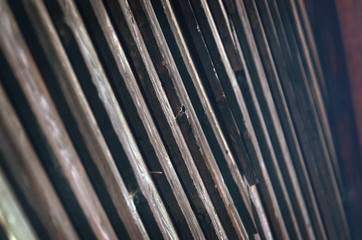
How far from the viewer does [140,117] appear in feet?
3.41

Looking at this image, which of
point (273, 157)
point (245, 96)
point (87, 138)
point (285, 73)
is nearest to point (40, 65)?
point (87, 138)

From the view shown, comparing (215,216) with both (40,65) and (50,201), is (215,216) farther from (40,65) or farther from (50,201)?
(40,65)

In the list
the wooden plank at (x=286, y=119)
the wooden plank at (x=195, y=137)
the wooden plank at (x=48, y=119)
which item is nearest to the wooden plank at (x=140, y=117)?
the wooden plank at (x=195, y=137)

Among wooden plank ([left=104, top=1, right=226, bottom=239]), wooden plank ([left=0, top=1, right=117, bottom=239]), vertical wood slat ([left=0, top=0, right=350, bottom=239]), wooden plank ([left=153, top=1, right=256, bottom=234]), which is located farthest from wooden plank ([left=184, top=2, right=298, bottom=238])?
wooden plank ([left=0, top=1, right=117, bottom=239])

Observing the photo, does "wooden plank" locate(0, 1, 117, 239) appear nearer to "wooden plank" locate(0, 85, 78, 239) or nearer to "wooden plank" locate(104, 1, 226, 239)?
"wooden plank" locate(0, 85, 78, 239)

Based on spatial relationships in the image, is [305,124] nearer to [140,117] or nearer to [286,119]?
[286,119]

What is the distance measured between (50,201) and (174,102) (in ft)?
2.06

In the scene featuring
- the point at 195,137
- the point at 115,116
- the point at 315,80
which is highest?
the point at 115,116

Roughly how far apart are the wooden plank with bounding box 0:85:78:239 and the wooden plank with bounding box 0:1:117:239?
0.06 meters

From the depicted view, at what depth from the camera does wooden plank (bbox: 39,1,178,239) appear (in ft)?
2.98

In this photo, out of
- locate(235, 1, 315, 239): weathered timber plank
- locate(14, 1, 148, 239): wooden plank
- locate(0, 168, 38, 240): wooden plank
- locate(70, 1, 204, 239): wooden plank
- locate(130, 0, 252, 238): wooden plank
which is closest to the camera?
locate(0, 168, 38, 240): wooden plank

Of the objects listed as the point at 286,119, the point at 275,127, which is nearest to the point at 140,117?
the point at 275,127

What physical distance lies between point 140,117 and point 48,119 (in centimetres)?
34

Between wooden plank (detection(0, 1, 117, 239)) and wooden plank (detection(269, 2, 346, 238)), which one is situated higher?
wooden plank (detection(0, 1, 117, 239))
